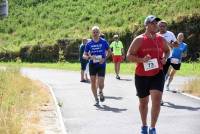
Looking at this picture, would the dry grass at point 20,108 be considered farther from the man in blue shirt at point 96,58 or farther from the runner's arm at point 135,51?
the runner's arm at point 135,51

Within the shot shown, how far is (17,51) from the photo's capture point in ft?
180

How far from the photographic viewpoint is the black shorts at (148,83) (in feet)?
38.4

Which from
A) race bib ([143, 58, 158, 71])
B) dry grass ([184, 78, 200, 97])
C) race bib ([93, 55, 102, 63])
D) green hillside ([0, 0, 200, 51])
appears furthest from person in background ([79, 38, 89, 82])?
green hillside ([0, 0, 200, 51])

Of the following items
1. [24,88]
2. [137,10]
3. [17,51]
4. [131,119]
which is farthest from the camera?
[137,10]

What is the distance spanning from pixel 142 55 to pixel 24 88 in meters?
9.40

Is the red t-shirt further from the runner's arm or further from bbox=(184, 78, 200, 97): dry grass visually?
bbox=(184, 78, 200, 97): dry grass

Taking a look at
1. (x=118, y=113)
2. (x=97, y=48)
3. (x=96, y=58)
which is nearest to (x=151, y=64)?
(x=118, y=113)

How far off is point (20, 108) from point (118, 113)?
8.51 feet

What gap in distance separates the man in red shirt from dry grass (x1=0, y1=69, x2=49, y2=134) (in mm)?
2176

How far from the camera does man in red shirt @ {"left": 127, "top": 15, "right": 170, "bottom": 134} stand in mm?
11625

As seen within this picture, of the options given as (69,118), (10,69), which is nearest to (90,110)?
(69,118)

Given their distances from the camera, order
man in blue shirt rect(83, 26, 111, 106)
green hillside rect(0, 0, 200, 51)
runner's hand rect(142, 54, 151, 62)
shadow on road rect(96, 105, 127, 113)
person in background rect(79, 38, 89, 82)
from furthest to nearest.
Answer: green hillside rect(0, 0, 200, 51) → person in background rect(79, 38, 89, 82) → man in blue shirt rect(83, 26, 111, 106) → shadow on road rect(96, 105, 127, 113) → runner's hand rect(142, 54, 151, 62)

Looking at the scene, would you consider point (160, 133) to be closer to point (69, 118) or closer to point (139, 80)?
point (139, 80)

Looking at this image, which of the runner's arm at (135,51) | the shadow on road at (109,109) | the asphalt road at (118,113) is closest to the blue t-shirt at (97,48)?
the shadow on road at (109,109)
